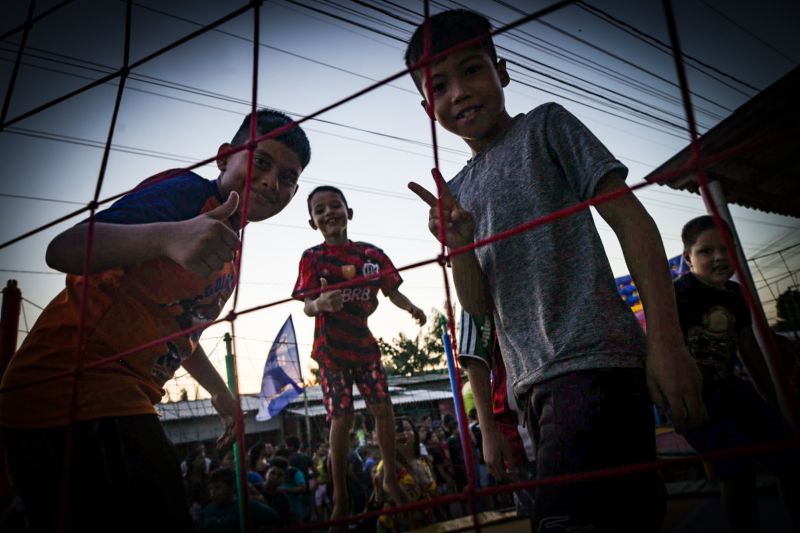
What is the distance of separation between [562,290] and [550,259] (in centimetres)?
7

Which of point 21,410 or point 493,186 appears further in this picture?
→ point 21,410

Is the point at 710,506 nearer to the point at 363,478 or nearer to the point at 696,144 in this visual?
the point at 696,144

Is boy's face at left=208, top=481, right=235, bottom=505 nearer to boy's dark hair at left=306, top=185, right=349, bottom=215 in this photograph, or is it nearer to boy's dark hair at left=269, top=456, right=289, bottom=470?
boy's dark hair at left=269, top=456, right=289, bottom=470

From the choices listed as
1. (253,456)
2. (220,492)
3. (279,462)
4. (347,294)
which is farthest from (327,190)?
(253,456)

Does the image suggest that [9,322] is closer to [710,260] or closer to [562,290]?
[562,290]

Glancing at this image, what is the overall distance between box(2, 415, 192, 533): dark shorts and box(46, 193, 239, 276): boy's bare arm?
0.39 metres

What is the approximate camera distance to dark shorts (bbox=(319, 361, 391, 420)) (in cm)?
230

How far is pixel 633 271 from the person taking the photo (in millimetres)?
809

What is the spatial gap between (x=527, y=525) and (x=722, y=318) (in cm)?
162

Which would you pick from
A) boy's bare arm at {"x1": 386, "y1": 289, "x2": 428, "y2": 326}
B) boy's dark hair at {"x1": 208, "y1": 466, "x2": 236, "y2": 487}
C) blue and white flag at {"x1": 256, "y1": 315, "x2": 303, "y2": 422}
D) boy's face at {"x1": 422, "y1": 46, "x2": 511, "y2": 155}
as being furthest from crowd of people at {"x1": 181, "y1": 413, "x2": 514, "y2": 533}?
boy's face at {"x1": 422, "y1": 46, "x2": 511, "y2": 155}

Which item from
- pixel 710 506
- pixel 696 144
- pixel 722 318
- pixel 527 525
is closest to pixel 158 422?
pixel 696 144

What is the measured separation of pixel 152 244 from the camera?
44.8 inches

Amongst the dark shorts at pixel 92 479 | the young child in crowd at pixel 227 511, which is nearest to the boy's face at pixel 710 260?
the dark shorts at pixel 92 479

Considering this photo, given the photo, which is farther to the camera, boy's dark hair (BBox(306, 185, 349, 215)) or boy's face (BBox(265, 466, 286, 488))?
boy's face (BBox(265, 466, 286, 488))
